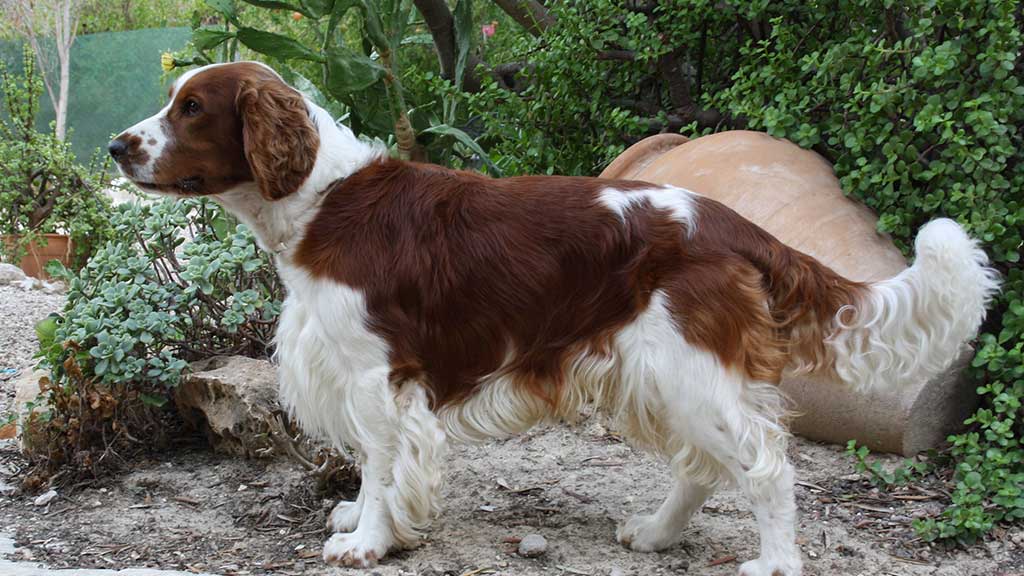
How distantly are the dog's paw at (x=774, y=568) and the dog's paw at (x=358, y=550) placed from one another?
1087 millimetres

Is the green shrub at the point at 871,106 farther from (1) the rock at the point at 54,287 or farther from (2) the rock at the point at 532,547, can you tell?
(1) the rock at the point at 54,287

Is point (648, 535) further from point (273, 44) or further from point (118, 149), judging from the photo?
point (273, 44)

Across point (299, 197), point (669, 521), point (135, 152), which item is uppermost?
point (135, 152)

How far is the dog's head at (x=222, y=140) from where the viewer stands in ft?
9.56

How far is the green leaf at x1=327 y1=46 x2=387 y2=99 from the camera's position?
5.21 metres

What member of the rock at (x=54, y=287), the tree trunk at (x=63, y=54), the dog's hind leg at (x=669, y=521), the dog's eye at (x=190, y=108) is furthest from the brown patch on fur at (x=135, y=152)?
the tree trunk at (x=63, y=54)

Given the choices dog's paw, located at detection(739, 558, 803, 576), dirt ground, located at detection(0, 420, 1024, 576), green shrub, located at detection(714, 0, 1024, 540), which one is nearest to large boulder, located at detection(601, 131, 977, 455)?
green shrub, located at detection(714, 0, 1024, 540)

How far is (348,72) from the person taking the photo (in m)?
5.25

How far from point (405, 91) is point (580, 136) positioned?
1.21 m

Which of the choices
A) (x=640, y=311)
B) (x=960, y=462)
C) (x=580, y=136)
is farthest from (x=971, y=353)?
(x=580, y=136)

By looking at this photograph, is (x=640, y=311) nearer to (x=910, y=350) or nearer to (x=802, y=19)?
(x=910, y=350)

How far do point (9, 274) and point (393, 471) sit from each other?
5.57m

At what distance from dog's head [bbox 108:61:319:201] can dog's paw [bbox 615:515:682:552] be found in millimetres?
1522

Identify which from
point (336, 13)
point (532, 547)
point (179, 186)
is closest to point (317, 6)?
point (336, 13)
